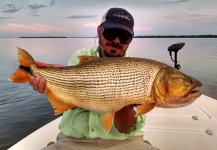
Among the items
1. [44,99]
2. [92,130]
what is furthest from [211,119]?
[44,99]

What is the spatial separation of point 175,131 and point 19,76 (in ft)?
10.1

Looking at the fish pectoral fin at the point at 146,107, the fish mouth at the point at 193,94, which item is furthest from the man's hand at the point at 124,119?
the fish mouth at the point at 193,94

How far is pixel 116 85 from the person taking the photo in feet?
9.51

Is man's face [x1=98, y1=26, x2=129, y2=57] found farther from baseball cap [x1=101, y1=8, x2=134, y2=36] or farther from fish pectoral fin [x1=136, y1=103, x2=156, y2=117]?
fish pectoral fin [x1=136, y1=103, x2=156, y2=117]

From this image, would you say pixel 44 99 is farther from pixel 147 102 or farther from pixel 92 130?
pixel 147 102

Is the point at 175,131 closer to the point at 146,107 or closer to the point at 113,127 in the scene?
the point at 113,127

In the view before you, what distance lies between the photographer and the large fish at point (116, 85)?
2777 millimetres

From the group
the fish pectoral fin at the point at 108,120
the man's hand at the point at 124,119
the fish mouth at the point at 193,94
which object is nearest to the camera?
the fish mouth at the point at 193,94

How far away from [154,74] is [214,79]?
16661 millimetres

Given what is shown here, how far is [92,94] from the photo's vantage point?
9.71 ft

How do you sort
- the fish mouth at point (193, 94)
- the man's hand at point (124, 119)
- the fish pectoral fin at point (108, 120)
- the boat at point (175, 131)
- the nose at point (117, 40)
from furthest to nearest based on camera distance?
the boat at point (175, 131), the nose at point (117, 40), the man's hand at point (124, 119), the fish pectoral fin at point (108, 120), the fish mouth at point (193, 94)

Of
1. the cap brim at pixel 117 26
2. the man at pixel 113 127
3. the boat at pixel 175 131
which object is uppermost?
the cap brim at pixel 117 26

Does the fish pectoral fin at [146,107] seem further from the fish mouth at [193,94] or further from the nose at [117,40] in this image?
the nose at [117,40]

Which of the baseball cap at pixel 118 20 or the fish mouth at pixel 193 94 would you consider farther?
the baseball cap at pixel 118 20
